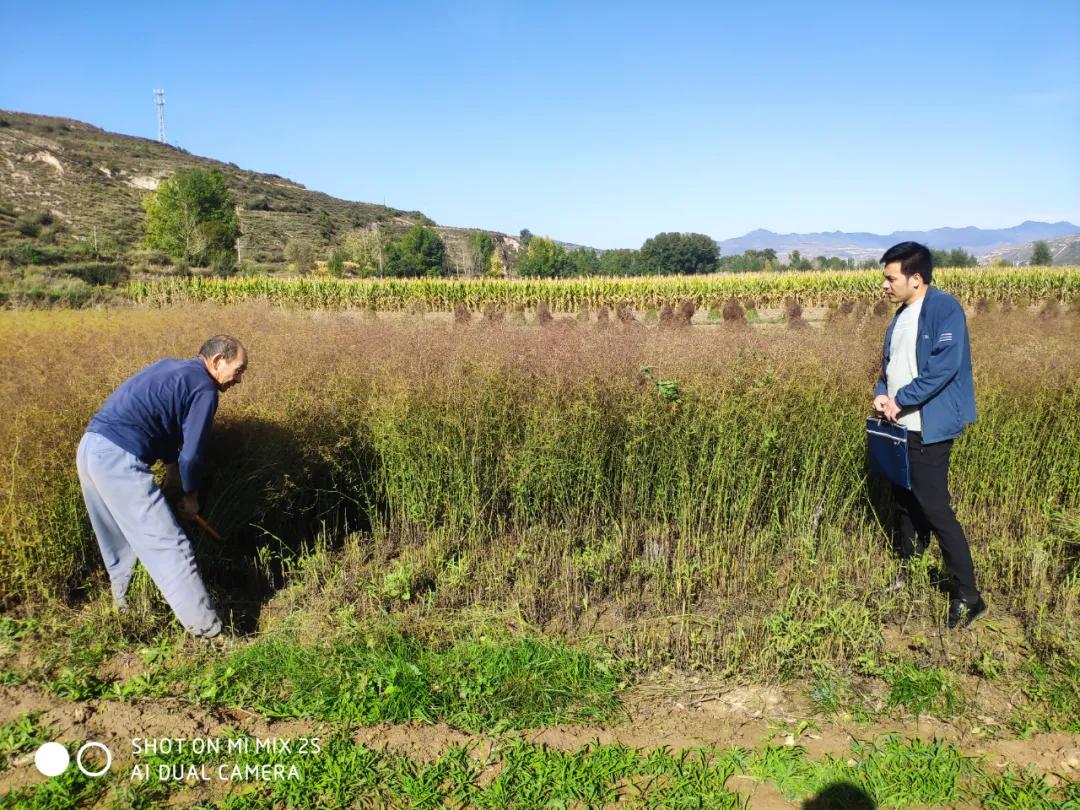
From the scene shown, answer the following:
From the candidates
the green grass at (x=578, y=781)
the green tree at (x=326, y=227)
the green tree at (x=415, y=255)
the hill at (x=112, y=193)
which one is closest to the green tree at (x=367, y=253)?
the green tree at (x=415, y=255)

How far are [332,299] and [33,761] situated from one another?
968 inches

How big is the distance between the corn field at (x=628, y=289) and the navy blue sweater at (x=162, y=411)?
2242 centimetres

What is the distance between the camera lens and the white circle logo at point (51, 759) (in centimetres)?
242

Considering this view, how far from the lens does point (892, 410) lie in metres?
3.43

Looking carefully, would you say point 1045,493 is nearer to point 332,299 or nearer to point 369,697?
point 369,697

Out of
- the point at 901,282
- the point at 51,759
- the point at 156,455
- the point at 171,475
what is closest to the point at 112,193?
the point at 171,475

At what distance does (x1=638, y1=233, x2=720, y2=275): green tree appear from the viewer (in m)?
81.2

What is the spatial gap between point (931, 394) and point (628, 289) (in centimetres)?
2495

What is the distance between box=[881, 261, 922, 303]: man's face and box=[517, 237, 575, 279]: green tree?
247 ft

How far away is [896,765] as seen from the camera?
249 cm

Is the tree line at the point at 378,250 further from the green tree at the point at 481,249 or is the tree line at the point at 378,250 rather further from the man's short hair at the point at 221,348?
the man's short hair at the point at 221,348

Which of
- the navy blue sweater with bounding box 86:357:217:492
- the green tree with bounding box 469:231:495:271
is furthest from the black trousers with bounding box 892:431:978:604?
the green tree with bounding box 469:231:495:271

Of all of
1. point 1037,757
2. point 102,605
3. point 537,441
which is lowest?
Answer: point 1037,757

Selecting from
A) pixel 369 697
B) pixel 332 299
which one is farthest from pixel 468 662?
pixel 332 299
